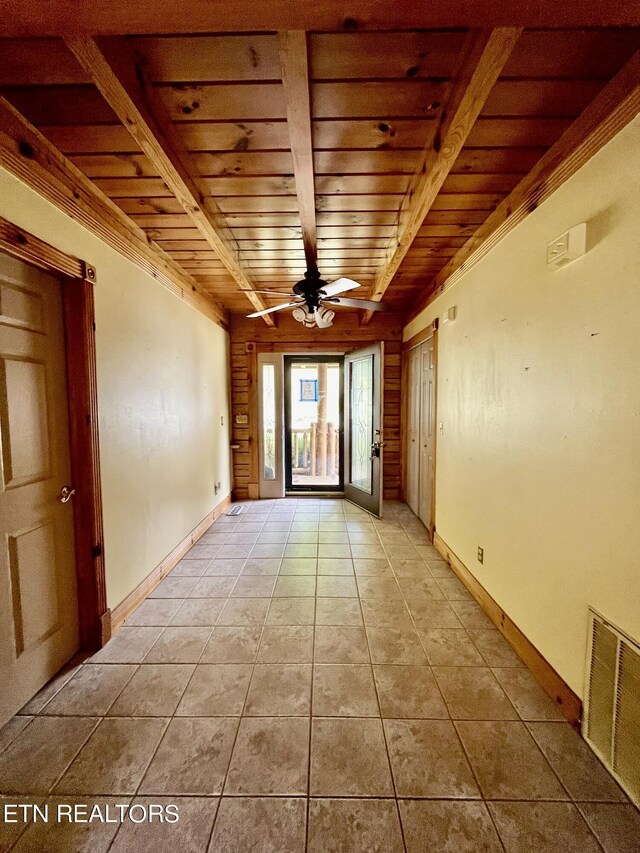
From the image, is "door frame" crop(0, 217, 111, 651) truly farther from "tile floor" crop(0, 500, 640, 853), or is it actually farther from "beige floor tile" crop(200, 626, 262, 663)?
"beige floor tile" crop(200, 626, 262, 663)

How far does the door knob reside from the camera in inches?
69.6

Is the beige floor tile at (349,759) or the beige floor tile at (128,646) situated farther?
the beige floor tile at (128,646)

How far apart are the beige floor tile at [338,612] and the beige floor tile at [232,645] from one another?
40 centimetres

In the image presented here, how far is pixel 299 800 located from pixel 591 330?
203 centimetres

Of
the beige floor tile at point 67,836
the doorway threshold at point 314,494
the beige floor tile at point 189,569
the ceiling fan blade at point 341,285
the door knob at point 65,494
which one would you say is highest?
the ceiling fan blade at point 341,285

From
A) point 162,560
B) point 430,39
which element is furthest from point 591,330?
Result: point 162,560

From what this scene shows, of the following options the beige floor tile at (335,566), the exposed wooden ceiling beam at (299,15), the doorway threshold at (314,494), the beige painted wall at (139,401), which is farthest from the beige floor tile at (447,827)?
the doorway threshold at (314,494)

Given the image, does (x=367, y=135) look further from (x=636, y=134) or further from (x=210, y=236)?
(x=210, y=236)

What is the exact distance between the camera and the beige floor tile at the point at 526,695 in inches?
59.0

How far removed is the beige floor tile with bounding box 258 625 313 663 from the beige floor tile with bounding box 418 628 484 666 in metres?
0.66

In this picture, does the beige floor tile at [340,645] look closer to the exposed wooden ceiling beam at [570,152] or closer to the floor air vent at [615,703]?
the floor air vent at [615,703]

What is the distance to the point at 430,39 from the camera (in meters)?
1.12

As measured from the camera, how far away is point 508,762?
1.30 metres

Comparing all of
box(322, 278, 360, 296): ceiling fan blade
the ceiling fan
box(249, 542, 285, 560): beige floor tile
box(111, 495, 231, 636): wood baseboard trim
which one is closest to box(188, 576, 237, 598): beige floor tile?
box(111, 495, 231, 636): wood baseboard trim
